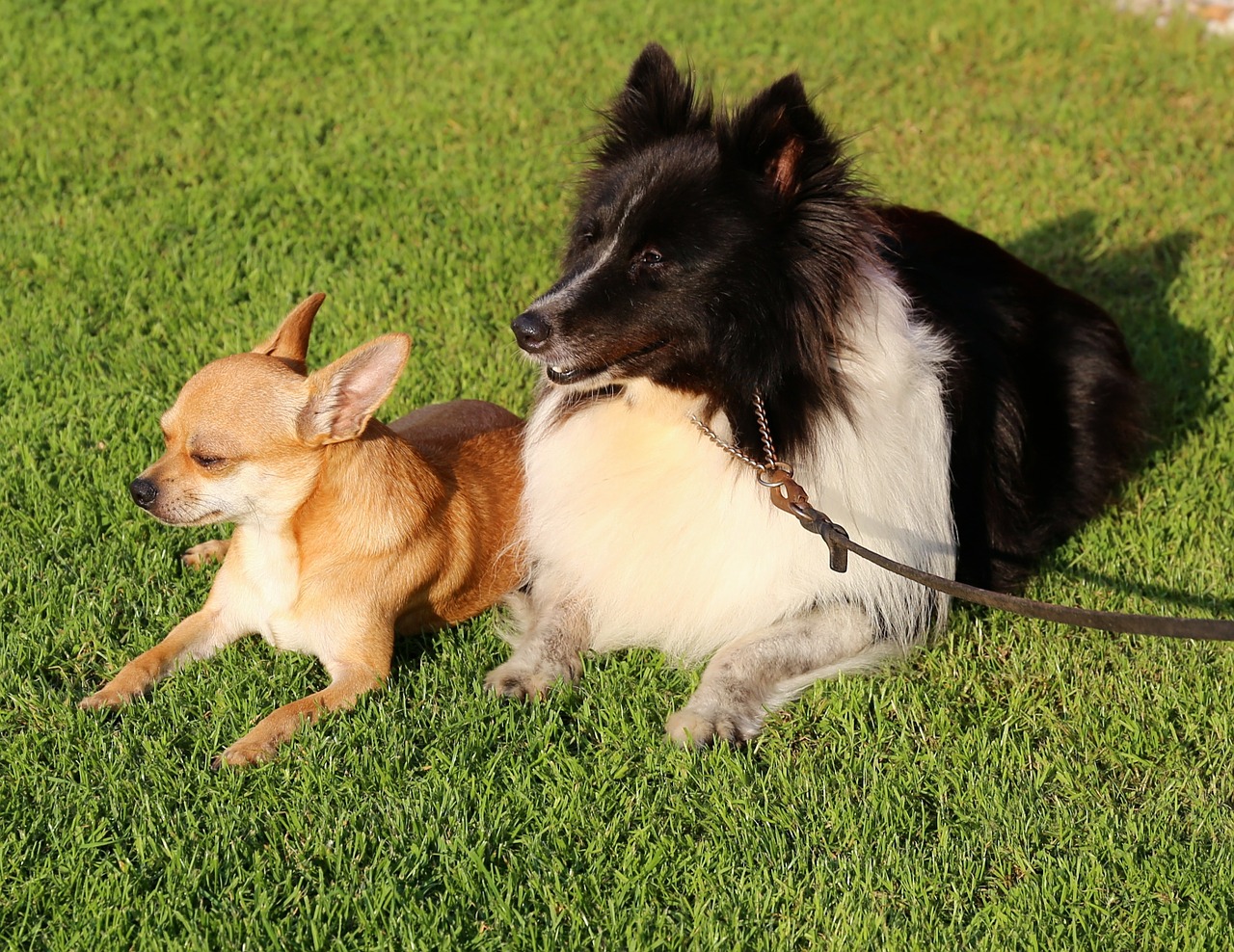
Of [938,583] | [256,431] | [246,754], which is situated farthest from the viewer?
[256,431]

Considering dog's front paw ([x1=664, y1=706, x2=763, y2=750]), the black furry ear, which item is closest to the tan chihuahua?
dog's front paw ([x1=664, y1=706, x2=763, y2=750])

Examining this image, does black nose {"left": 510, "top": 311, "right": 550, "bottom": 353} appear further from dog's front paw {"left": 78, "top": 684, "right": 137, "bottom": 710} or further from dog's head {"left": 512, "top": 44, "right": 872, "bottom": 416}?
dog's front paw {"left": 78, "top": 684, "right": 137, "bottom": 710}

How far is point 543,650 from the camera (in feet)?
12.2

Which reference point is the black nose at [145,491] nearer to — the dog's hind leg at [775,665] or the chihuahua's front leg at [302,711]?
the chihuahua's front leg at [302,711]

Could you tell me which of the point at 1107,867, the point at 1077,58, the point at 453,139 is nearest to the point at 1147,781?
the point at 1107,867

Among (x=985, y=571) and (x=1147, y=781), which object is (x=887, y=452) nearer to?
(x=985, y=571)

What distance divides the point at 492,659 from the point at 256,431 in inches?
41.2

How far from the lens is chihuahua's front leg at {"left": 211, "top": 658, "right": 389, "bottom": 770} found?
10.2ft

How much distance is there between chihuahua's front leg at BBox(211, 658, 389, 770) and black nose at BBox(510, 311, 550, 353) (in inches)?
41.5

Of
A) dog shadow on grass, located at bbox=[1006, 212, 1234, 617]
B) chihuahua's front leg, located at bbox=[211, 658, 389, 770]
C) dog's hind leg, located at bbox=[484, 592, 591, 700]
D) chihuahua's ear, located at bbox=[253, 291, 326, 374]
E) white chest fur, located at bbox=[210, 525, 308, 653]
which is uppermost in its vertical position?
chihuahua's ear, located at bbox=[253, 291, 326, 374]

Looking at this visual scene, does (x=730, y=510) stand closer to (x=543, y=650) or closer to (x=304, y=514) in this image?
(x=543, y=650)

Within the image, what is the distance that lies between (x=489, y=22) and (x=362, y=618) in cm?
685

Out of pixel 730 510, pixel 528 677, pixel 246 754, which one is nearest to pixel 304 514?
pixel 246 754

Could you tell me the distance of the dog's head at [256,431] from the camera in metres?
3.29
